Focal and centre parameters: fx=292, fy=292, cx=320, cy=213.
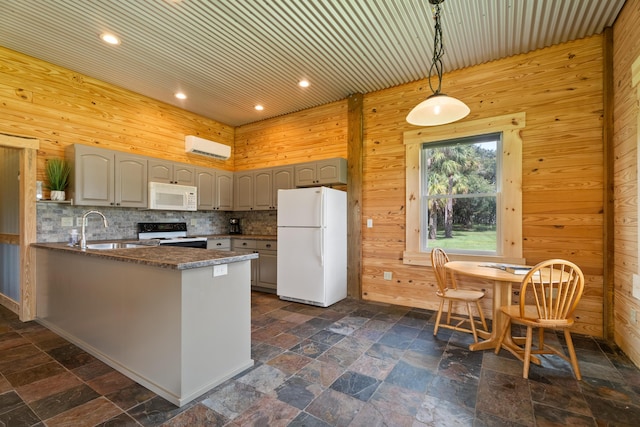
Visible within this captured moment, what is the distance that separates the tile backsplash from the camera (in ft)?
11.4

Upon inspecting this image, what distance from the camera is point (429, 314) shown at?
354cm

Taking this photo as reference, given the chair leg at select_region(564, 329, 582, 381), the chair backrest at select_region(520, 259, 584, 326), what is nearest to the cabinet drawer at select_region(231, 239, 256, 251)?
the chair backrest at select_region(520, 259, 584, 326)

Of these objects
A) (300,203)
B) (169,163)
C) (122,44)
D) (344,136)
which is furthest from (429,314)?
(122,44)

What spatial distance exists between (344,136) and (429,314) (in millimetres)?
2754

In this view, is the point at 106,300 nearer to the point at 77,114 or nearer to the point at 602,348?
the point at 77,114

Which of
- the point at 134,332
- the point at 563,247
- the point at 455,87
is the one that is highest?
the point at 455,87

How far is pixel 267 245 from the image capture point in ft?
14.9

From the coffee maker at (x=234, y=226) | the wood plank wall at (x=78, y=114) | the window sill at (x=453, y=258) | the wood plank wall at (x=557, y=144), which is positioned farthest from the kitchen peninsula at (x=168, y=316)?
the coffee maker at (x=234, y=226)

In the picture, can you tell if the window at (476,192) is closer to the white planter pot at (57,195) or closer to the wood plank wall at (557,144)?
the wood plank wall at (557,144)

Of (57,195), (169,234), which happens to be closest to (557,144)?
(169,234)

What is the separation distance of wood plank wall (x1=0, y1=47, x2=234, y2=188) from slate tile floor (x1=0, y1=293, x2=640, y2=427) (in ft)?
7.52

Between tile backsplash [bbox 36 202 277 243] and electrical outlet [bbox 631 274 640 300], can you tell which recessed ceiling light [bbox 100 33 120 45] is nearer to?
tile backsplash [bbox 36 202 277 243]

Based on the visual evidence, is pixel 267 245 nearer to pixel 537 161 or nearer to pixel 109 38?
pixel 109 38

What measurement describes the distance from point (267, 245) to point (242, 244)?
1.83ft
